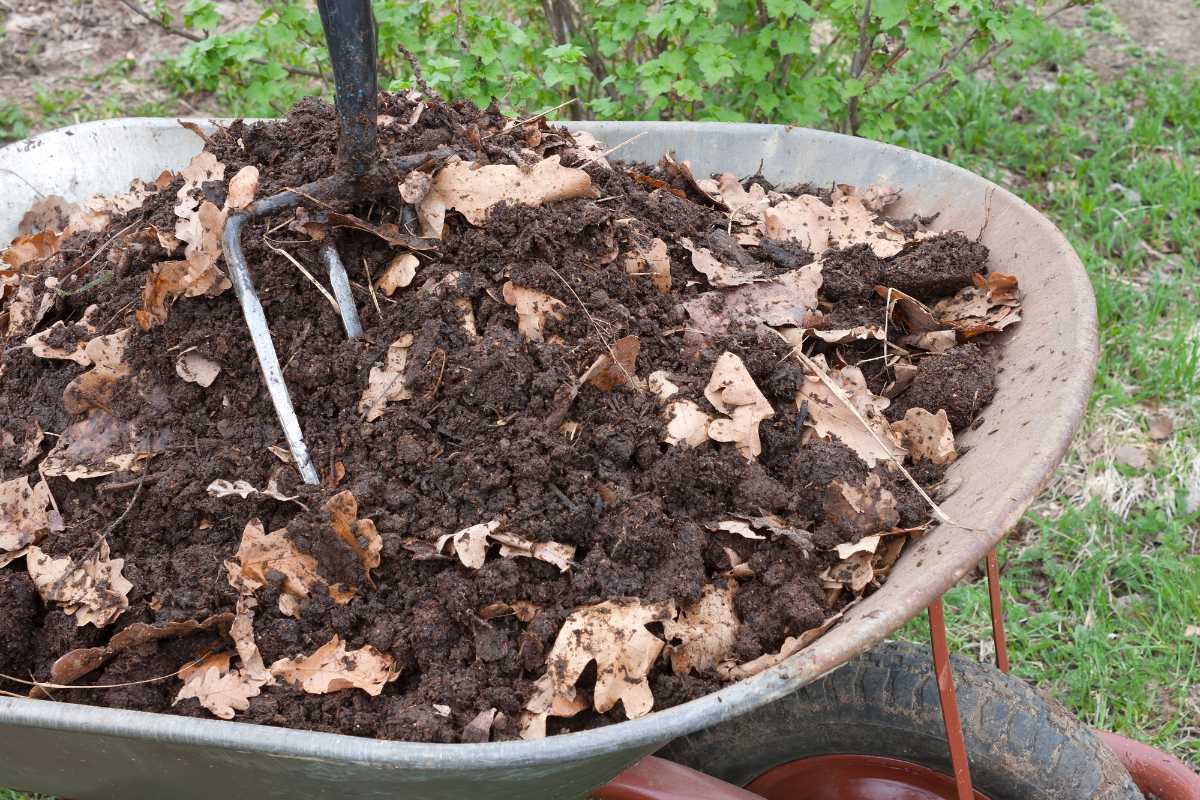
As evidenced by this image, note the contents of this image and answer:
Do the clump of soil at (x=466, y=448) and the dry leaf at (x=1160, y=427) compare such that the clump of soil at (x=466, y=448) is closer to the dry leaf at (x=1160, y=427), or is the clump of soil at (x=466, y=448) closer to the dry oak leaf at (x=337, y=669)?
the dry oak leaf at (x=337, y=669)

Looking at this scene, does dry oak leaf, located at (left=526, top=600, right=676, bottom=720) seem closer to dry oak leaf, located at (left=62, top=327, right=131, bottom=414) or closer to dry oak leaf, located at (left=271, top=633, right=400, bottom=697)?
dry oak leaf, located at (left=271, top=633, right=400, bottom=697)

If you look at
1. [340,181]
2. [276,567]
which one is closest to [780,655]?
[276,567]

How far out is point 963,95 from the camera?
14.1 ft

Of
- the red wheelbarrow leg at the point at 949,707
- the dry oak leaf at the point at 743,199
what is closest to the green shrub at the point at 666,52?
the dry oak leaf at the point at 743,199

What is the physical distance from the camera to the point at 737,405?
1549 millimetres

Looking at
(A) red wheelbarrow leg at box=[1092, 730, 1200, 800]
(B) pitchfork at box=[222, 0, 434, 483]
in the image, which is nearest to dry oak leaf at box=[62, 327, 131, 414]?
(B) pitchfork at box=[222, 0, 434, 483]

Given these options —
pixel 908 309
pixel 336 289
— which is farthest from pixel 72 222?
pixel 908 309

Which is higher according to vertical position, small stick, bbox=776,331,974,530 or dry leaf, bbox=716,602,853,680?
small stick, bbox=776,331,974,530

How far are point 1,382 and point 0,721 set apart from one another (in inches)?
33.2

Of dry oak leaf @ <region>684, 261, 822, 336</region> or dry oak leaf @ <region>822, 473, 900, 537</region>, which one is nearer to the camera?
dry oak leaf @ <region>822, 473, 900, 537</region>

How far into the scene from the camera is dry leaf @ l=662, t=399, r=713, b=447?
4.97 ft

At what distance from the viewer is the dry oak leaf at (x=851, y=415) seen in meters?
1.54

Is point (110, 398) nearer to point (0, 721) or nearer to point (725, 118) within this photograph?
point (0, 721)

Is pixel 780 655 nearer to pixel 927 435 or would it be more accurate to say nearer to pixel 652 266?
pixel 927 435
